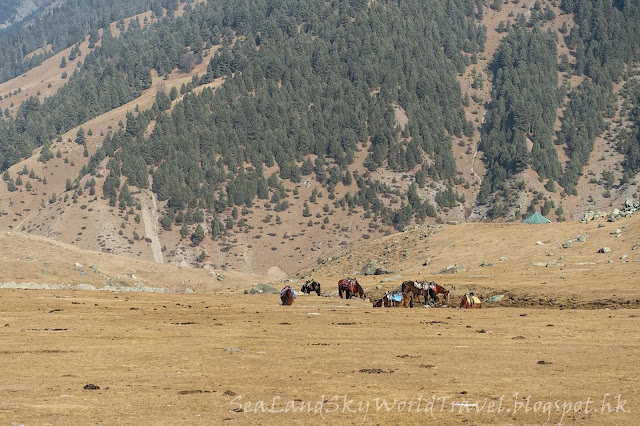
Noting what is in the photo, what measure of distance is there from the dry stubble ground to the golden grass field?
0.07 meters

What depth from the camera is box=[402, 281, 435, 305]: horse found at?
45.8m

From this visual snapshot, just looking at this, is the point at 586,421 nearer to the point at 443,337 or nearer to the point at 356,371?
the point at 356,371

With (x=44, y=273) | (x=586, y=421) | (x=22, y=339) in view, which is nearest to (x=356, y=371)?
(x=586, y=421)

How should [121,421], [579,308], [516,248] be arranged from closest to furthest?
[121,421] → [579,308] → [516,248]

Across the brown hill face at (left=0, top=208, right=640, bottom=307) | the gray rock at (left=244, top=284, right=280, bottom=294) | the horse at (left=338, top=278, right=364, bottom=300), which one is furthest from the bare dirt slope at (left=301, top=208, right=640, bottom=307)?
the gray rock at (left=244, top=284, right=280, bottom=294)

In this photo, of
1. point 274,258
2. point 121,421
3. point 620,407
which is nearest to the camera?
point 121,421

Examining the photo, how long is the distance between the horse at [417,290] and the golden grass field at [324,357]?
2.04 meters

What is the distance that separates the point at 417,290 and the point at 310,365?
21672 millimetres

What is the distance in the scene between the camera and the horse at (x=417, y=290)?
4575cm

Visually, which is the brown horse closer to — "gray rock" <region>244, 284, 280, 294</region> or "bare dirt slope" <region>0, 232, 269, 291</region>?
"gray rock" <region>244, 284, 280, 294</region>

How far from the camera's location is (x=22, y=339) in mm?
29547

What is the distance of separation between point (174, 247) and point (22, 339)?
167m

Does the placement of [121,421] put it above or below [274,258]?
above

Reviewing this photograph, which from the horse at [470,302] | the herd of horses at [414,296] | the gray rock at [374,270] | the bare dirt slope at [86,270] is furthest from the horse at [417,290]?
the bare dirt slope at [86,270]
